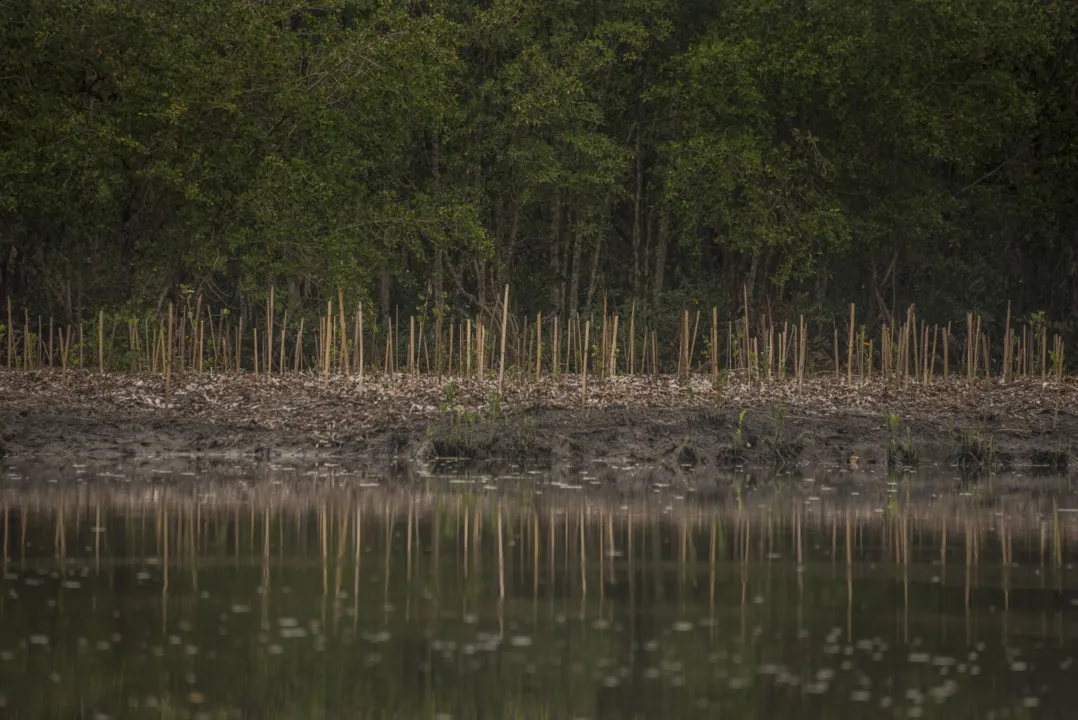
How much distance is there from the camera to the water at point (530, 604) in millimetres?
9672

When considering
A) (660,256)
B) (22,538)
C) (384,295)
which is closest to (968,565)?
(22,538)

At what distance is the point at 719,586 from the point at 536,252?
146 ft

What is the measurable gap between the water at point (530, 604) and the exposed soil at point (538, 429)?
492 cm

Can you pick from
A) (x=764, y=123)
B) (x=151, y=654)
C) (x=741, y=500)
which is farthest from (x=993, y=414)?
(x=764, y=123)

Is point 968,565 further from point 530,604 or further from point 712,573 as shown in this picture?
point 530,604

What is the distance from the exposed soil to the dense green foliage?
11844 mm

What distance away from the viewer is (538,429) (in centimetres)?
2650

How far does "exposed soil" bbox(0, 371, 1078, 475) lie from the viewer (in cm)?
2592

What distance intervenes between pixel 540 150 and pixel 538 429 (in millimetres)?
24013

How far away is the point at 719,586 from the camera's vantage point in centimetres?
1379

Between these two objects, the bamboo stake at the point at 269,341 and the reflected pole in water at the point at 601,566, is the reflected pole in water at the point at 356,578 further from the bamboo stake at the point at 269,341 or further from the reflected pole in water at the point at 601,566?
the bamboo stake at the point at 269,341

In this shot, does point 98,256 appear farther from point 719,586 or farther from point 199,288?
point 719,586

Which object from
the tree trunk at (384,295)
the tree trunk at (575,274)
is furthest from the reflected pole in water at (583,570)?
the tree trunk at (575,274)

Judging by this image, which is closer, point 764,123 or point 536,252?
point 764,123
